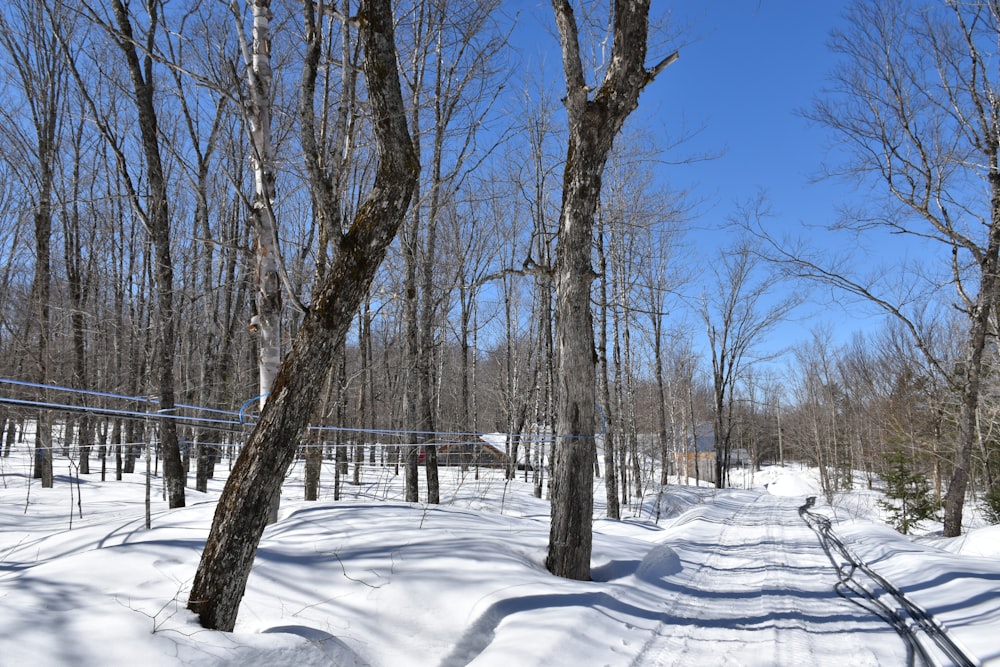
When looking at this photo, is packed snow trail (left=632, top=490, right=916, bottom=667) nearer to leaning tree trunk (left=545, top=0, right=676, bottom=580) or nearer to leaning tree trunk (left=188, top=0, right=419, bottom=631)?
leaning tree trunk (left=545, top=0, right=676, bottom=580)

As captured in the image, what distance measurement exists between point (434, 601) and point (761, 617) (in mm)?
2664

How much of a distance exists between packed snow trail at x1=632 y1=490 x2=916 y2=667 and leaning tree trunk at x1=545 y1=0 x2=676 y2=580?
1.25 metres

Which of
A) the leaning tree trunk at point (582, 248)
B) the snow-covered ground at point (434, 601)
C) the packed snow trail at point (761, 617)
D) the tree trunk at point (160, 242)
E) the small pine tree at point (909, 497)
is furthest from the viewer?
the small pine tree at point (909, 497)

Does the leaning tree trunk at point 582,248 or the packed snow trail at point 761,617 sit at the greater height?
the leaning tree trunk at point 582,248

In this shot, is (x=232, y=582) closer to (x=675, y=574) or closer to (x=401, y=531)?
(x=401, y=531)

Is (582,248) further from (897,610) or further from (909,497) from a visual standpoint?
(909,497)

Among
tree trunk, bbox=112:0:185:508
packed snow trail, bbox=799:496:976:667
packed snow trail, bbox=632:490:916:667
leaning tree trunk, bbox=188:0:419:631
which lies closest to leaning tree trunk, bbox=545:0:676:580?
packed snow trail, bbox=632:490:916:667

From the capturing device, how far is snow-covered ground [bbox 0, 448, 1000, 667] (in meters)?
2.91

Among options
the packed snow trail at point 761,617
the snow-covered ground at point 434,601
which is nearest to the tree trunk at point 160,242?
the snow-covered ground at point 434,601

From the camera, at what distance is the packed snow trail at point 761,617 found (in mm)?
3721

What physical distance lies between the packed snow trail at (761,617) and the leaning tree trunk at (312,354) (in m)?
2.54

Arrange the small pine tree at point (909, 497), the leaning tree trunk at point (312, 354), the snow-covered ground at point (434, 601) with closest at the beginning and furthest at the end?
the snow-covered ground at point (434, 601) < the leaning tree trunk at point (312, 354) < the small pine tree at point (909, 497)

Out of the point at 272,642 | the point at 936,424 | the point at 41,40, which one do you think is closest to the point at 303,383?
the point at 272,642

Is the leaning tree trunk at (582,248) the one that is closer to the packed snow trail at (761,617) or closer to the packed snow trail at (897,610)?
the packed snow trail at (761,617)
